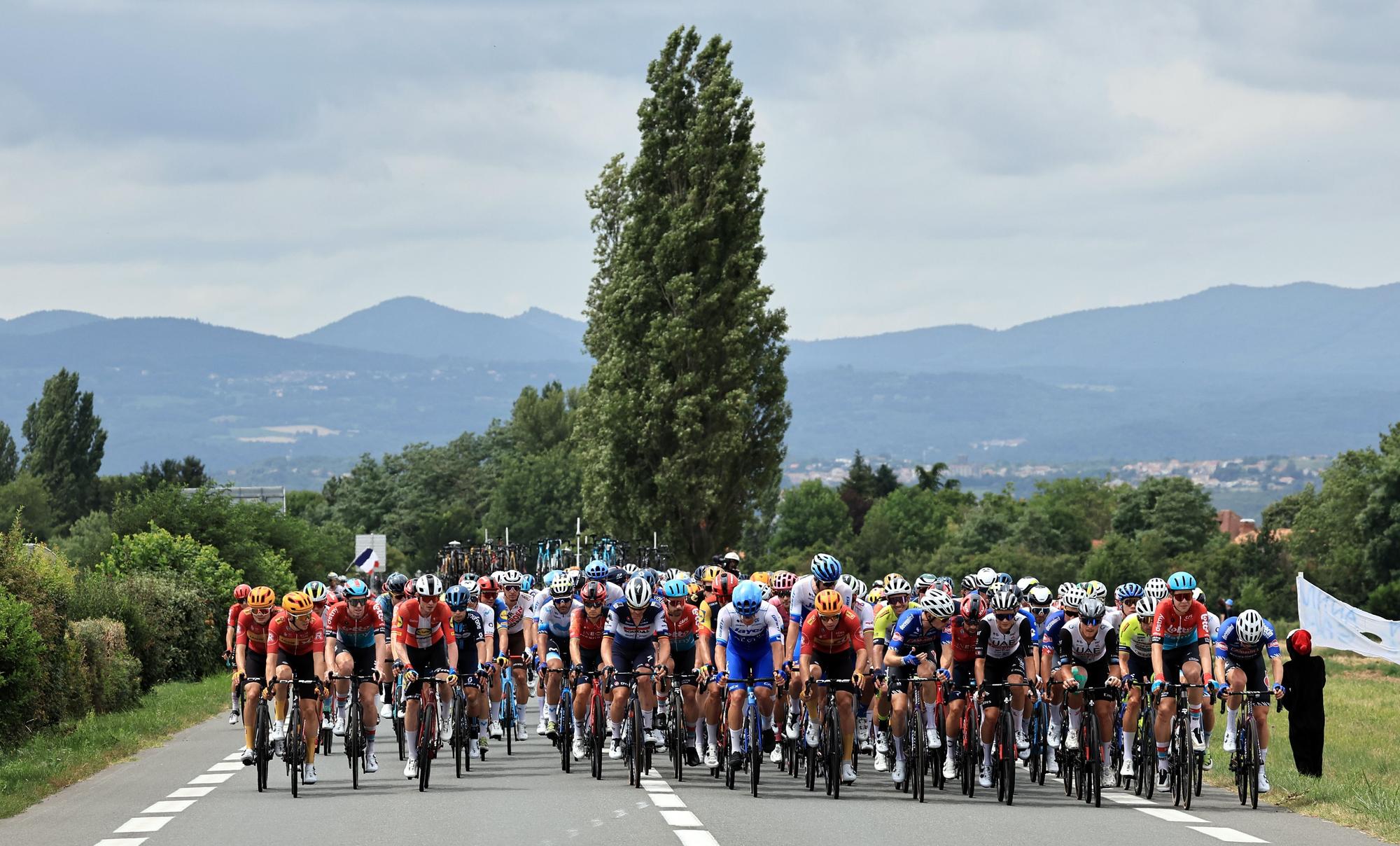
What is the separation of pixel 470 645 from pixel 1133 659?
664cm

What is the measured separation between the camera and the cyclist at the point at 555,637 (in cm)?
1930

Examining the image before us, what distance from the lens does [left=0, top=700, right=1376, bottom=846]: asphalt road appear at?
44.9 feet

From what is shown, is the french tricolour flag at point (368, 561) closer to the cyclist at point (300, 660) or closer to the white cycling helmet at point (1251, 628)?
the cyclist at point (300, 660)

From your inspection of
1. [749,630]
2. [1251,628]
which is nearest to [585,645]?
[749,630]

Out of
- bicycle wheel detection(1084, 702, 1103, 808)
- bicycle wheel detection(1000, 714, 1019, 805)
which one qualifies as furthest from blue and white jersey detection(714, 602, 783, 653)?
bicycle wheel detection(1084, 702, 1103, 808)

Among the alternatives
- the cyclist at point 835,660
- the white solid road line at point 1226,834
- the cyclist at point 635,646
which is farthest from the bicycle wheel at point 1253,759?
the cyclist at point 635,646

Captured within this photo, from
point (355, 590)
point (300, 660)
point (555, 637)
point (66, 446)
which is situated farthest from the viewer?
point (66, 446)

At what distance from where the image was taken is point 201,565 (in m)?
45.9

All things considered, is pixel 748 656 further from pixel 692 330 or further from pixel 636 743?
pixel 692 330

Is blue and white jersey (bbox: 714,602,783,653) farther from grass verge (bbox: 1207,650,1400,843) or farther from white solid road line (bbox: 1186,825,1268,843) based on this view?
grass verge (bbox: 1207,650,1400,843)

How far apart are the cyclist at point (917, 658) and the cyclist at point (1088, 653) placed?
48.3 inches

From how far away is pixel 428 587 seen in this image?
18016mm

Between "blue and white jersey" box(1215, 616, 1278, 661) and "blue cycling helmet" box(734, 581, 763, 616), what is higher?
"blue cycling helmet" box(734, 581, 763, 616)

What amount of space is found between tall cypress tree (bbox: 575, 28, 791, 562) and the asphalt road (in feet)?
104
